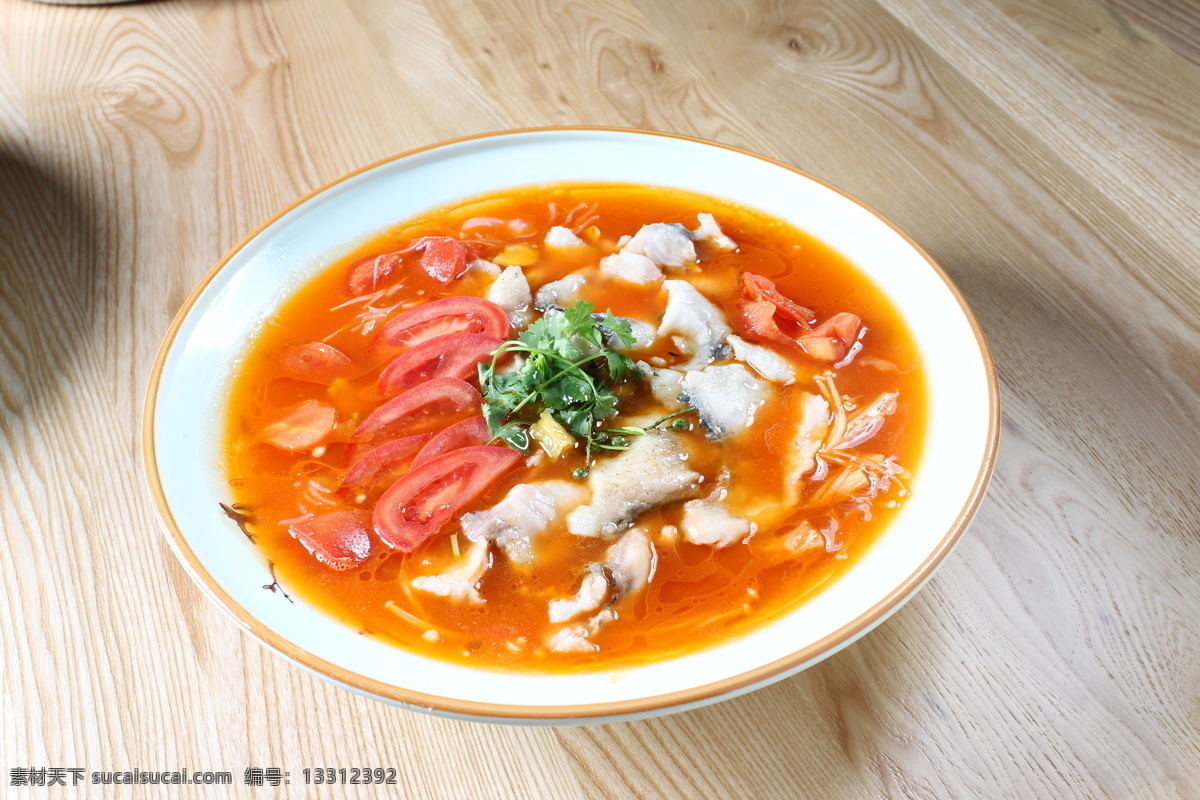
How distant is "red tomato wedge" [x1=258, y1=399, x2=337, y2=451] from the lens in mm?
2453

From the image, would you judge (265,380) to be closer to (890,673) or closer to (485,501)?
(485,501)

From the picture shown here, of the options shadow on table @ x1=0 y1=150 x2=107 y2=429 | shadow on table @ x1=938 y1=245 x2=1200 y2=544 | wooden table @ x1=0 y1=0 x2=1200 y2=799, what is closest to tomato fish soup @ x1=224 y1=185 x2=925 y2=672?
wooden table @ x1=0 y1=0 x2=1200 y2=799

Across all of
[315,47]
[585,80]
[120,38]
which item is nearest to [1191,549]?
[585,80]

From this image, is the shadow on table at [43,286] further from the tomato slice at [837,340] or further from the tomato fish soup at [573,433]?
the tomato slice at [837,340]

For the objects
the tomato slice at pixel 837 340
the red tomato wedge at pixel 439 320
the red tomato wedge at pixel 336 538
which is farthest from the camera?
the red tomato wedge at pixel 439 320

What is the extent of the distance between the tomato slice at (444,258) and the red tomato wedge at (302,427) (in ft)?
1.99

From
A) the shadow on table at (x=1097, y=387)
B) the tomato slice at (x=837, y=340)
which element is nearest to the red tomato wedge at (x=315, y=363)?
the tomato slice at (x=837, y=340)

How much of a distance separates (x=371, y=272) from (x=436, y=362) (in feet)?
1.63

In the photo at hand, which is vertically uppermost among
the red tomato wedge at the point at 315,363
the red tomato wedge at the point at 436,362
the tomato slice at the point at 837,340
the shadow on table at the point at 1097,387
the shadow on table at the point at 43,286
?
the tomato slice at the point at 837,340

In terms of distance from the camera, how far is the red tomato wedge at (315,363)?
2.64 metres

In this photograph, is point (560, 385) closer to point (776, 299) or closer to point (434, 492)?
point (434, 492)

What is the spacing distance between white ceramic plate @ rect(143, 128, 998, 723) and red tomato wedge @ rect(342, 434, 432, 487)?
0.31m

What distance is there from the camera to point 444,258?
296 centimetres

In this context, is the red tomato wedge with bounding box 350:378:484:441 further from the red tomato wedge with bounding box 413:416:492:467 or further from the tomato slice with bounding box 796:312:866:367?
the tomato slice with bounding box 796:312:866:367
